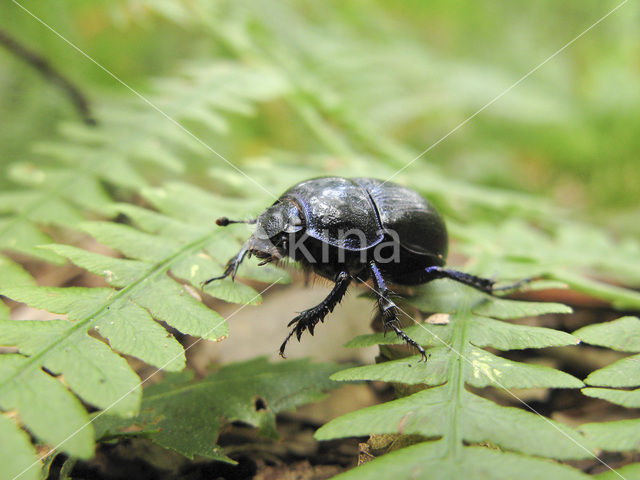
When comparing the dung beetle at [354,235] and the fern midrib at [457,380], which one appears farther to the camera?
the dung beetle at [354,235]

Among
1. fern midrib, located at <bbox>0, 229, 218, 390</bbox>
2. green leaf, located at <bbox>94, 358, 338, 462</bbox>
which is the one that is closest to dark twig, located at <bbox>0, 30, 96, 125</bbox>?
fern midrib, located at <bbox>0, 229, 218, 390</bbox>

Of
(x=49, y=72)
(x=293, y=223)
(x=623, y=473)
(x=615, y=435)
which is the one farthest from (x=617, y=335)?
(x=49, y=72)

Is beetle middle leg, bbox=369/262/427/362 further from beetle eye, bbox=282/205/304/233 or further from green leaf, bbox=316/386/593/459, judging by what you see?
beetle eye, bbox=282/205/304/233

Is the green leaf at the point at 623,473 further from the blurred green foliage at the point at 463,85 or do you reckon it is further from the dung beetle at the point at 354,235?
the blurred green foliage at the point at 463,85

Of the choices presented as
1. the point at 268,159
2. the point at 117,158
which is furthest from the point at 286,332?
the point at 117,158

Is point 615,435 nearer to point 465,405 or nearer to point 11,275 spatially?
point 465,405

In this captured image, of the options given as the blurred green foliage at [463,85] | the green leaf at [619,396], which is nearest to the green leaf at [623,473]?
the green leaf at [619,396]
